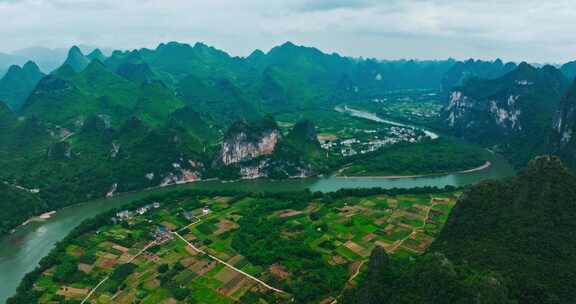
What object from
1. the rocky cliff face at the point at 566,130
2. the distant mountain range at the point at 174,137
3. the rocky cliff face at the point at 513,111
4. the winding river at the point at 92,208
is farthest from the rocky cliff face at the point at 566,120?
the winding river at the point at 92,208

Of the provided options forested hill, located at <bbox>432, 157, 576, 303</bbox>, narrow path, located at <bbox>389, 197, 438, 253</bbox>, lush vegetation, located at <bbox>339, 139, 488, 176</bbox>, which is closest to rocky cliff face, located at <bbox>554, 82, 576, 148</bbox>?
lush vegetation, located at <bbox>339, 139, 488, 176</bbox>

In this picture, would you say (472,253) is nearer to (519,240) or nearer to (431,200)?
(519,240)

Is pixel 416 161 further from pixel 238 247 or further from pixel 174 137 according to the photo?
pixel 238 247

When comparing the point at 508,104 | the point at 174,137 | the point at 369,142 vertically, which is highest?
the point at 508,104

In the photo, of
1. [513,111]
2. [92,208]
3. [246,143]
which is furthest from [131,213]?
[513,111]

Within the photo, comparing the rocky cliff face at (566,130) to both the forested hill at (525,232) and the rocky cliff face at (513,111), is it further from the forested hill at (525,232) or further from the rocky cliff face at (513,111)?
the forested hill at (525,232)
